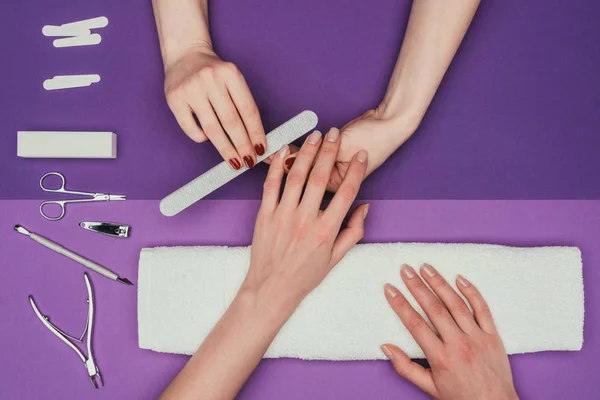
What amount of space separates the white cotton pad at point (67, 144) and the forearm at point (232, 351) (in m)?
0.32

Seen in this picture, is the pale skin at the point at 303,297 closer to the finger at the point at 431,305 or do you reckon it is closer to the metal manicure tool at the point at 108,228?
the finger at the point at 431,305

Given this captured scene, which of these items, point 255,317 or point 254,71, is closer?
point 255,317

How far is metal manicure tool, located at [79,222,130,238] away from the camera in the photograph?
746 mm

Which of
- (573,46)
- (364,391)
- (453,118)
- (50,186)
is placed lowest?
(364,391)

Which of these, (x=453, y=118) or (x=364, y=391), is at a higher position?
(x=453, y=118)

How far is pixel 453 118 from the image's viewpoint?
75 centimetres

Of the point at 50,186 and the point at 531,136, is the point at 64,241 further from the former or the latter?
the point at 531,136

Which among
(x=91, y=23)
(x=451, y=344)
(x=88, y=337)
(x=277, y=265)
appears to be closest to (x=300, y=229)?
(x=277, y=265)

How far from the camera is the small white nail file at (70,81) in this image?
2.55 ft

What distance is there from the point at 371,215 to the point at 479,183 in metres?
0.17

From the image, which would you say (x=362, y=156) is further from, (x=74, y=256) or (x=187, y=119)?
(x=74, y=256)

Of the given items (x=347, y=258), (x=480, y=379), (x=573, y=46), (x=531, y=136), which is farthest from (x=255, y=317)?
(x=573, y=46)

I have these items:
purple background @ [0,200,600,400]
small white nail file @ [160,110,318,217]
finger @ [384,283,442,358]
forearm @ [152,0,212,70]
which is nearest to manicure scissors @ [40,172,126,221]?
purple background @ [0,200,600,400]

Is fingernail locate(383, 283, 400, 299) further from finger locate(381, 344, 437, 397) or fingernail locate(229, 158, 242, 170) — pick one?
fingernail locate(229, 158, 242, 170)
